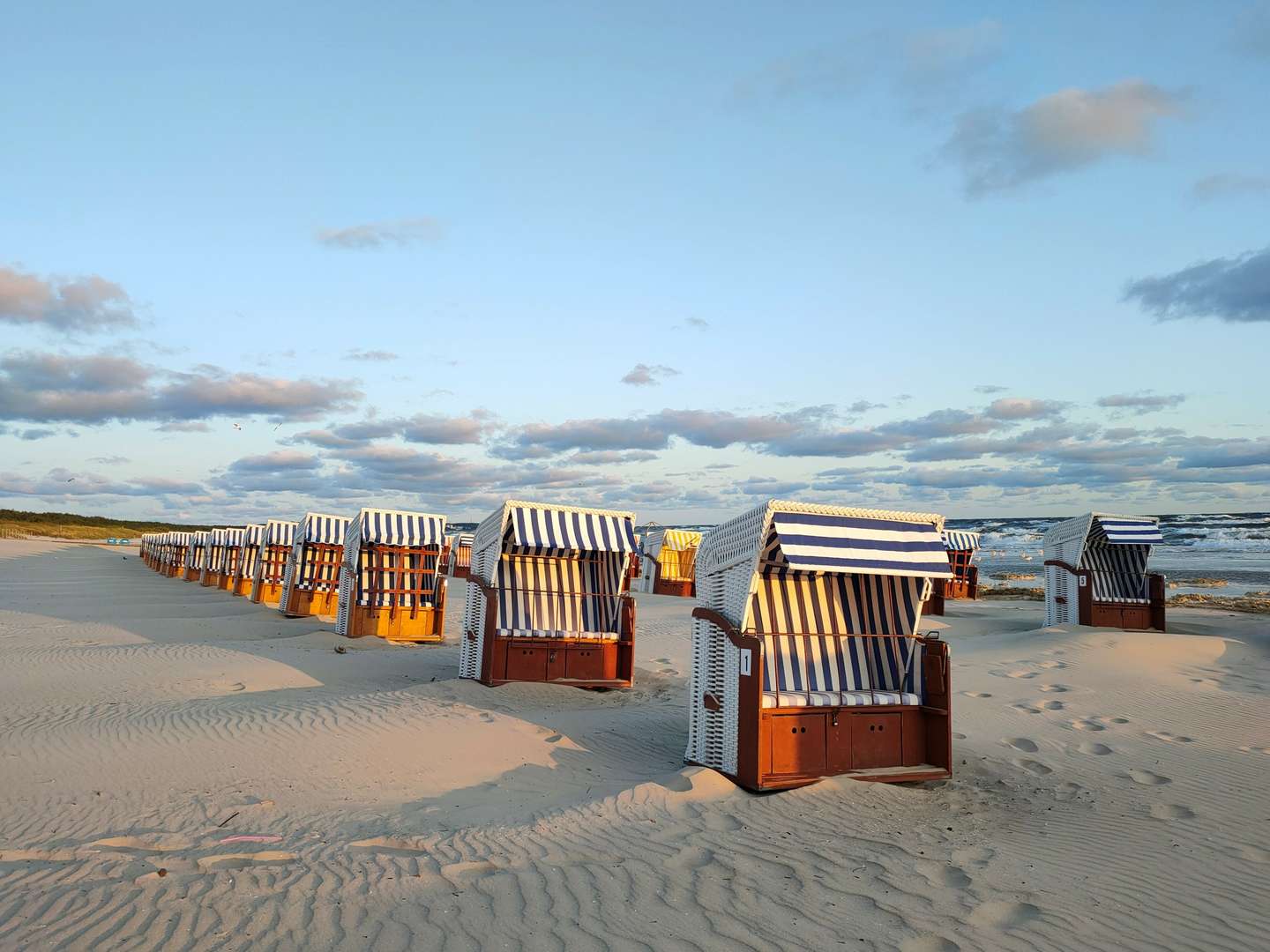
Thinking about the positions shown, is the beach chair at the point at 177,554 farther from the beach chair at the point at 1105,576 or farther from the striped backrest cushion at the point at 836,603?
the striped backrest cushion at the point at 836,603

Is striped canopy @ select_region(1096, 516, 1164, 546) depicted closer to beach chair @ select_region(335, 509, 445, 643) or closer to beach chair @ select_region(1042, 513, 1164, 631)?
beach chair @ select_region(1042, 513, 1164, 631)

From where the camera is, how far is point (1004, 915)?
17.0 feet

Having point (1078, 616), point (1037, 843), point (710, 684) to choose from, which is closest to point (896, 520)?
point (710, 684)

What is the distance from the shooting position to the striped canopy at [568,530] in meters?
13.2

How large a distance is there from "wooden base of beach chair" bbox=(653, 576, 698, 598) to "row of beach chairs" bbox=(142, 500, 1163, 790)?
1665 cm

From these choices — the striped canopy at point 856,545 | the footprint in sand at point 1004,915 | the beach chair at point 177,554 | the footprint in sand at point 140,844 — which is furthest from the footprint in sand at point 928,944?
the beach chair at point 177,554

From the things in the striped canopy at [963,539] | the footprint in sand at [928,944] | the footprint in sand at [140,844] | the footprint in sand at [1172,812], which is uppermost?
the striped canopy at [963,539]

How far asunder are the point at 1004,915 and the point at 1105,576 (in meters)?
18.5

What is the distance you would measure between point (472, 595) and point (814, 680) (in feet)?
22.9

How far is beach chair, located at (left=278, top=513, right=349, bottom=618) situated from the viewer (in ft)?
80.9

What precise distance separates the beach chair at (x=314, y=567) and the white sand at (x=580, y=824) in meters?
10.4

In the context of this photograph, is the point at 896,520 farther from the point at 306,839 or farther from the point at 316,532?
the point at 316,532

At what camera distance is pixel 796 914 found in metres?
5.16

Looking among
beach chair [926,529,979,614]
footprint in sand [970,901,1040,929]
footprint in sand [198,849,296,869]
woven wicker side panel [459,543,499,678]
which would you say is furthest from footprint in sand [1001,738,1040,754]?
beach chair [926,529,979,614]
